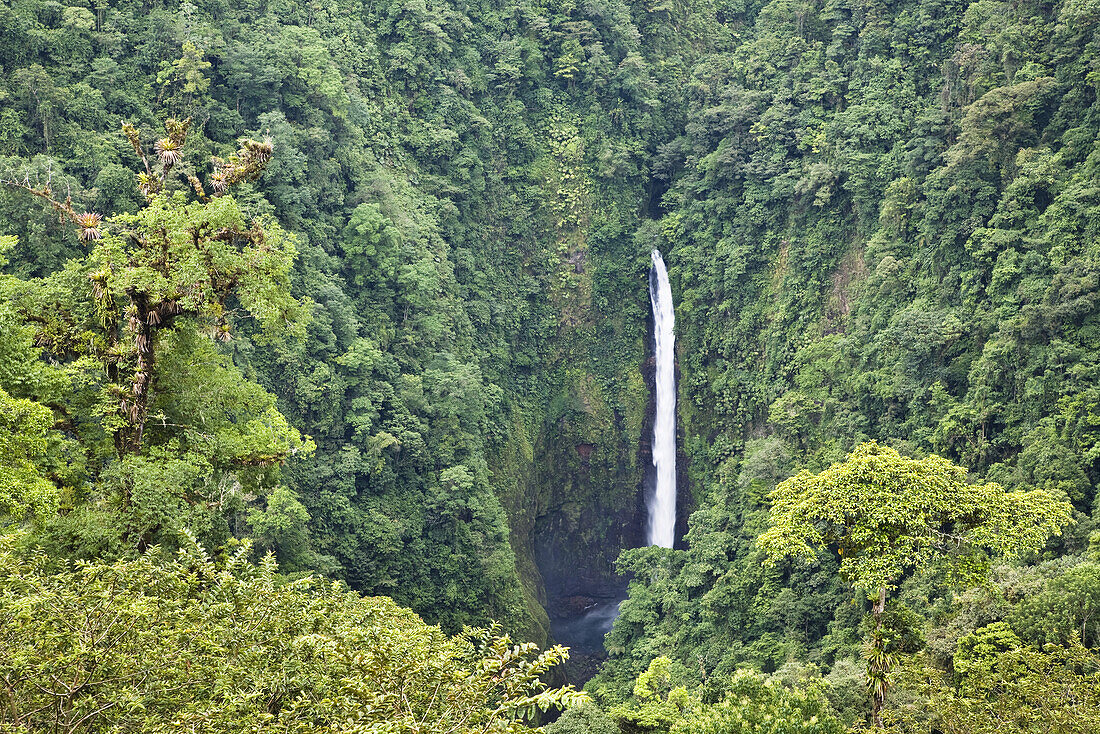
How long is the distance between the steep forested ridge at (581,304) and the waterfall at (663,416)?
59cm

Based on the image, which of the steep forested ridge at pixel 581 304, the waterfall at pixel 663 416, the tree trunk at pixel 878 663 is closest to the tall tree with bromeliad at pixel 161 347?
the steep forested ridge at pixel 581 304

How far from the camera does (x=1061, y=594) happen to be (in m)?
14.3

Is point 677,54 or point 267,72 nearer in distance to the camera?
point 267,72

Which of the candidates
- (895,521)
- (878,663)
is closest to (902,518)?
Answer: (895,521)

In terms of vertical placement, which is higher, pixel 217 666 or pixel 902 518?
pixel 902 518

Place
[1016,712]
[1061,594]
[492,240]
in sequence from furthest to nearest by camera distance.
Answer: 1. [492,240]
2. [1061,594]
3. [1016,712]

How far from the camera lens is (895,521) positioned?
12.3 metres

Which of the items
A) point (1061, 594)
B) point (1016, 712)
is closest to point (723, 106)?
point (1061, 594)

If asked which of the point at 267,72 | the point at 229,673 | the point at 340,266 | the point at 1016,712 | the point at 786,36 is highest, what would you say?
the point at 786,36

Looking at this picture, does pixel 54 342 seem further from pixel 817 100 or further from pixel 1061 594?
pixel 817 100

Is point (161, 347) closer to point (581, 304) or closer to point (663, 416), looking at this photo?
point (581, 304)

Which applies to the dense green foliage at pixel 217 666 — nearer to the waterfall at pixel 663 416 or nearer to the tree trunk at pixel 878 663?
the tree trunk at pixel 878 663

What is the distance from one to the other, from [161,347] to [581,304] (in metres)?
21.9

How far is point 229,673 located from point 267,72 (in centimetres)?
1892
